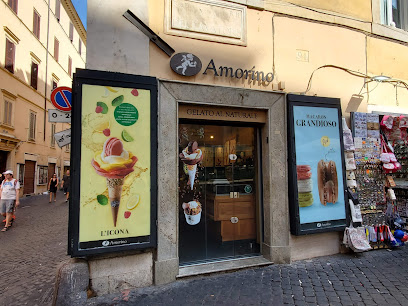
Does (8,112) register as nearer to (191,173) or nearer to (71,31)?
(71,31)

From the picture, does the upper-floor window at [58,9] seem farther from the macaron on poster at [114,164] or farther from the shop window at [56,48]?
the macaron on poster at [114,164]

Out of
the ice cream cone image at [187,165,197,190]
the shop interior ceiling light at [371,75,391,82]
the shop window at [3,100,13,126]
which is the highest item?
the shop window at [3,100,13,126]

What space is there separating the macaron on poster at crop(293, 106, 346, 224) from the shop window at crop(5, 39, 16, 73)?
18463 millimetres

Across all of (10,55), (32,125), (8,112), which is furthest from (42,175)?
(10,55)

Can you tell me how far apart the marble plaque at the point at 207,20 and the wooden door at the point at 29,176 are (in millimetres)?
18779

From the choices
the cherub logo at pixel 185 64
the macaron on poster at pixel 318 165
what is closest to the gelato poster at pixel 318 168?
the macaron on poster at pixel 318 165

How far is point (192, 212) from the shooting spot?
4.72 m

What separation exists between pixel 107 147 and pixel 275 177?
2869 mm

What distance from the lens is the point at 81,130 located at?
12.3 ft

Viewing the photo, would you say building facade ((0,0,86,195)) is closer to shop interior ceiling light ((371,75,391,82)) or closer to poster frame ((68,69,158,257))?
poster frame ((68,69,158,257))

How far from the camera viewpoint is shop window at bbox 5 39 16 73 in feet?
53.8

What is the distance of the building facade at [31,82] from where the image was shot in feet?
53.9

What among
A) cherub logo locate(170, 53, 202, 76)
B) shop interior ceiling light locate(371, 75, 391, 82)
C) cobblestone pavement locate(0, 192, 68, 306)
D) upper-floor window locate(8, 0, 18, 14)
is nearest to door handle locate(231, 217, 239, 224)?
cherub logo locate(170, 53, 202, 76)

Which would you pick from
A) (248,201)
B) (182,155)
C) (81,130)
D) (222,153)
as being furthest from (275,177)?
(81,130)
